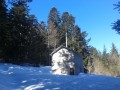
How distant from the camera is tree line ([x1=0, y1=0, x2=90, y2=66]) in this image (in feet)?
192

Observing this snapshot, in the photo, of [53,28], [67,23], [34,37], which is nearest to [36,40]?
[34,37]

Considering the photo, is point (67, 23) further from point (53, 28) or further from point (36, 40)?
point (36, 40)

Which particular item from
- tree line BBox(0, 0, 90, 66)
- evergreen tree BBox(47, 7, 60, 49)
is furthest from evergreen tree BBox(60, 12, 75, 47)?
evergreen tree BBox(47, 7, 60, 49)

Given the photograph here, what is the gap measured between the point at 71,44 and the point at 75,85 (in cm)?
5679

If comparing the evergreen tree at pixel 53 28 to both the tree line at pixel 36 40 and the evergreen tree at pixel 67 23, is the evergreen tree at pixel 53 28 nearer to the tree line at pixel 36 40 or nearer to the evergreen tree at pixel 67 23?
the tree line at pixel 36 40

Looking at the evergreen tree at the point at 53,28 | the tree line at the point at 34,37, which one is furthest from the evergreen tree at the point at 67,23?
the evergreen tree at the point at 53,28

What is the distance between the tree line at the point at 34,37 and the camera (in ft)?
192

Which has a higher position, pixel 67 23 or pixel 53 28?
pixel 67 23

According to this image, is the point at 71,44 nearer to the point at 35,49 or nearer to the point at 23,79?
the point at 35,49

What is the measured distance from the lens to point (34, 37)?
7000 cm

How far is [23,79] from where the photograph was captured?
3722cm

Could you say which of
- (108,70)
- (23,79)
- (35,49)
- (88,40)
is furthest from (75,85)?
(88,40)

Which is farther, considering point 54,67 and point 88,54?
point 88,54

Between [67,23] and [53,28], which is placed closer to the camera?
[53,28]
